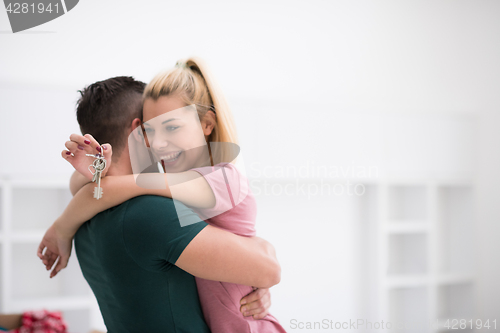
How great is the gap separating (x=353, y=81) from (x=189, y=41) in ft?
4.11

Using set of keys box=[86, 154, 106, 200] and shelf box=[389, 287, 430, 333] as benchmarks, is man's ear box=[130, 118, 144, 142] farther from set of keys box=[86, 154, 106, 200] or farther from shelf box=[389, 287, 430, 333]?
shelf box=[389, 287, 430, 333]

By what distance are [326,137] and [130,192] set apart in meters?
1.94

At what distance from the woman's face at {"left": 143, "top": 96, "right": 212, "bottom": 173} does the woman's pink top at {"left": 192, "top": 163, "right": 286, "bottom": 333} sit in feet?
0.41

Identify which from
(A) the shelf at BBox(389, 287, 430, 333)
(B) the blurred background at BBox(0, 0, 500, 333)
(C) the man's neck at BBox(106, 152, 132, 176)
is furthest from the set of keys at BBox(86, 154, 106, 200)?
(A) the shelf at BBox(389, 287, 430, 333)

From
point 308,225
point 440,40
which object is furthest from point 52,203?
point 440,40

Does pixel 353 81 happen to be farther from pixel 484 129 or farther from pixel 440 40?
pixel 484 129

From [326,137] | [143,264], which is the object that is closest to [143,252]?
[143,264]

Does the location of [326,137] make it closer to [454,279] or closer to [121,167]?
[454,279]

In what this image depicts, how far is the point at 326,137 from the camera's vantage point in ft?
8.32

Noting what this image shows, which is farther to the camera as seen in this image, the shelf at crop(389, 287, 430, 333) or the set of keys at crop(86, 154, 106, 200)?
the shelf at crop(389, 287, 430, 333)

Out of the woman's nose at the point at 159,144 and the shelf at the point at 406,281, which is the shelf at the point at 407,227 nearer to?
the shelf at the point at 406,281

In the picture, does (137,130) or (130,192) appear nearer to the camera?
(130,192)

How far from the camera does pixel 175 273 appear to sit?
78cm

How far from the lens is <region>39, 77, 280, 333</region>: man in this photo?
27.6 inches
